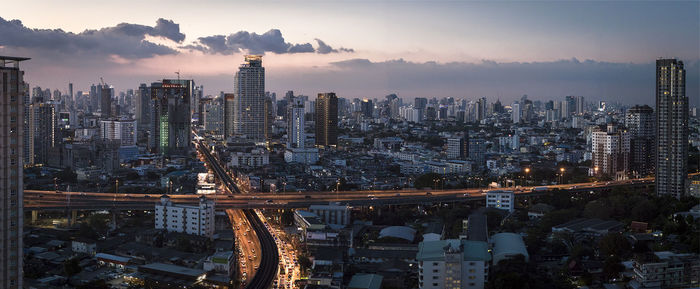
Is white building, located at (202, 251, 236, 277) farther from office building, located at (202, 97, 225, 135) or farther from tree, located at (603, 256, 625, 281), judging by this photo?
office building, located at (202, 97, 225, 135)

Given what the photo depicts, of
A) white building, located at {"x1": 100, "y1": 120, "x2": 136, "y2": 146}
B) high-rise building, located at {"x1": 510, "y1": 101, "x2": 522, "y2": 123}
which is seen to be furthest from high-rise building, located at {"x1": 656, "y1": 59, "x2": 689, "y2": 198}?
high-rise building, located at {"x1": 510, "y1": 101, "x2": 522, "y2": 123}

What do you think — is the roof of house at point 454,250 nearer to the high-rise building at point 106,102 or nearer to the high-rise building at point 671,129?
the high-rise building at point 671,129

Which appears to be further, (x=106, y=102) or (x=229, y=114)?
(x=106, y=102)

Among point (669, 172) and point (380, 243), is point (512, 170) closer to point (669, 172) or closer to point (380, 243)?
point (669, 172)

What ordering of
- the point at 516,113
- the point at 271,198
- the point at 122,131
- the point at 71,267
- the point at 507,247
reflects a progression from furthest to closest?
the point at 516,113 < the point at 122,131 < the point at 271,198 < the point at 507,247 < the point at 71,267

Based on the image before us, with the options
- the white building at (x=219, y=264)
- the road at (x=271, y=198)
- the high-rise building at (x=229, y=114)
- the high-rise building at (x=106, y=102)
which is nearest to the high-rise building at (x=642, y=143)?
the road at (x=271, y=198)

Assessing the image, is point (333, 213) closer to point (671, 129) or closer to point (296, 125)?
point (671, 129)

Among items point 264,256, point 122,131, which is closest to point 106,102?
point 122,131
